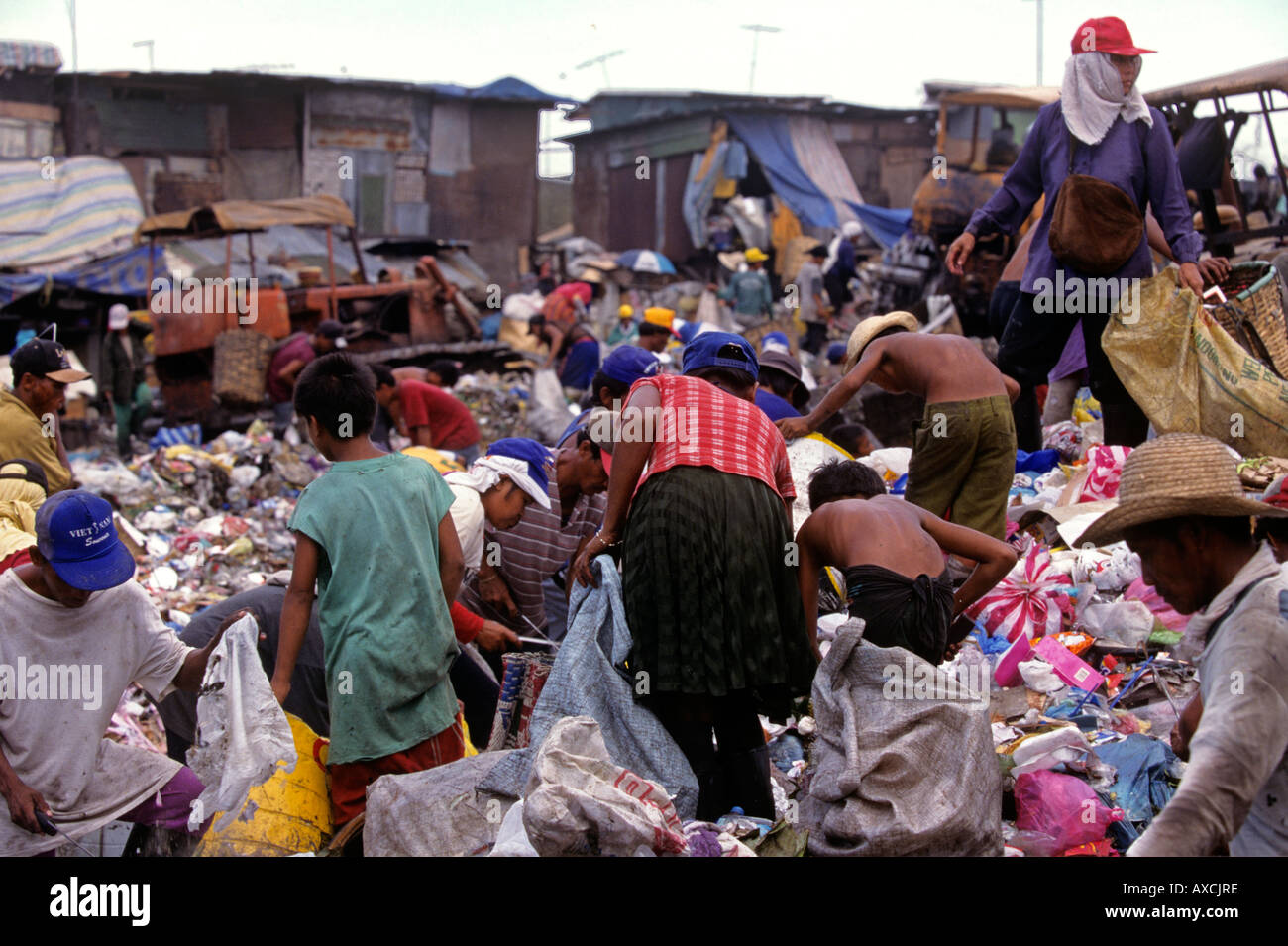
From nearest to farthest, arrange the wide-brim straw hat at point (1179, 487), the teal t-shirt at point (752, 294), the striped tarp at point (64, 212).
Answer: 1. the wide-brim straw hat at point (1179, 487)
2. the striped tarp at point (64, 212)
3. the teal t-shirt at point (752, 294)

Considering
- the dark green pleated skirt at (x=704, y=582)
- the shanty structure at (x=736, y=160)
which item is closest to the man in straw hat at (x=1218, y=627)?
the dark green pleated skirt at (x=704, y=582)

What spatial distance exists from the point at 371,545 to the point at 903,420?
17.6 feet

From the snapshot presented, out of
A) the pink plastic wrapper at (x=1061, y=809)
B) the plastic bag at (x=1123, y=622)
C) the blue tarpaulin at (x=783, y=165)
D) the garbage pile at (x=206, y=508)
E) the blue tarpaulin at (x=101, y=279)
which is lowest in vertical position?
the garbage pile at (x=206, y=508)

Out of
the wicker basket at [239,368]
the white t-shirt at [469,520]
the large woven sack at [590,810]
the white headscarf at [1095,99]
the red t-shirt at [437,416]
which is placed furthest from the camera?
the wicker basket at [239,368]

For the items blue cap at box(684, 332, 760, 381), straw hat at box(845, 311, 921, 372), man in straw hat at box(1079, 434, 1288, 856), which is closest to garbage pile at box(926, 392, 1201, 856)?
man in straw hat at box(1079, 434, 1288, 856)

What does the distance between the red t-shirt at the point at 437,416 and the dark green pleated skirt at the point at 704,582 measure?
5.79 metres

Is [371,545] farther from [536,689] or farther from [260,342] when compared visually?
[260,342]

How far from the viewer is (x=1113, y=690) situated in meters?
4.42

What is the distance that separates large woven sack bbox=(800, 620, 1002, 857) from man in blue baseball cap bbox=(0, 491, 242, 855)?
1.74 metres

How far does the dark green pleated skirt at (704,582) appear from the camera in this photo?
312 centimetres

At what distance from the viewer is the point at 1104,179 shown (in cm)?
501

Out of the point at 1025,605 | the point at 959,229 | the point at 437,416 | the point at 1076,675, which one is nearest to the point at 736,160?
the point at 959,229

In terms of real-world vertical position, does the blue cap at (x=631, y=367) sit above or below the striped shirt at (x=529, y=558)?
above

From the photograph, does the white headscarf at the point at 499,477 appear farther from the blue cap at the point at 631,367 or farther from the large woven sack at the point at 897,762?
the large woven sack at the point at 897,762
